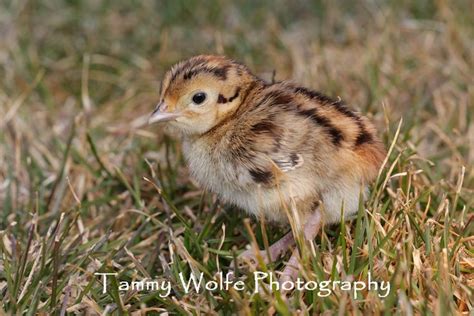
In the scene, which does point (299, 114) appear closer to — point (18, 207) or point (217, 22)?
point (18, 207)

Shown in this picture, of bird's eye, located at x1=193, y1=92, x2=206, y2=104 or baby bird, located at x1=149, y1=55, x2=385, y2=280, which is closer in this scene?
baby bird, located at x1=149, y1=55, x2=385, y2=280

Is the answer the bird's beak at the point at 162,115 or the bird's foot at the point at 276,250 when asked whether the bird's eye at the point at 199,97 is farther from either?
the bird's foot at the point at 276,250

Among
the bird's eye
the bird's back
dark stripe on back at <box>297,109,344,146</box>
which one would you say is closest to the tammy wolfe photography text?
the bird's back

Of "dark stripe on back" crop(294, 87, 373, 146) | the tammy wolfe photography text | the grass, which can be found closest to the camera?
the tammy wolfe photography text

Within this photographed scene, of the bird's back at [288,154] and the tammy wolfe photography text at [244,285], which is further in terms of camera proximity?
the bird's back at [288,154]

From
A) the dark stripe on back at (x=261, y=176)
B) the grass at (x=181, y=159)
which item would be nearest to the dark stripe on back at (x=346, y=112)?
the grass at (x=181, y=159)

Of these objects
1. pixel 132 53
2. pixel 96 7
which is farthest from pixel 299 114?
pixel 96 7

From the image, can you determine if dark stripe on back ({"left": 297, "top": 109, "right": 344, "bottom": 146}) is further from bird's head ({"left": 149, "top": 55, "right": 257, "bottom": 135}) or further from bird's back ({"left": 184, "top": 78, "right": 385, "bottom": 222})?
bird's head ({"left": 149, "top": 55, "right": 257, "bottom": 135})

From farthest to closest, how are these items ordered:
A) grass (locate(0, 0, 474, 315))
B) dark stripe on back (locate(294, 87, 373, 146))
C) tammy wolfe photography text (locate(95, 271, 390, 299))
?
dark stripe on back (locate(294, 87, 373, 146)) < grass (locate(0, 0, 474, 315)) < tammy wolfe photography text (locate(95, 271, 390, 299))

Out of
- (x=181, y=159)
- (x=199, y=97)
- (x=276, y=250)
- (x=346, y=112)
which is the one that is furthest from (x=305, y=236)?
(x=181, y=159)
